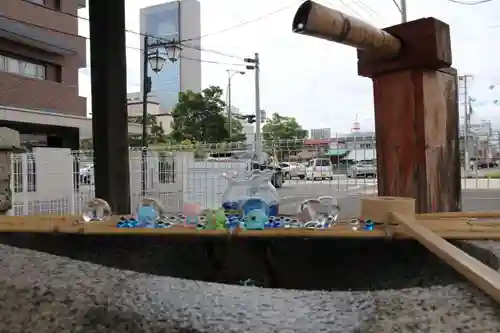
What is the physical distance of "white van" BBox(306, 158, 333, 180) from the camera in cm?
496

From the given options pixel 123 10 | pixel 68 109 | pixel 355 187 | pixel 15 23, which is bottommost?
pixel 355 187

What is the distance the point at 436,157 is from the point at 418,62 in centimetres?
18

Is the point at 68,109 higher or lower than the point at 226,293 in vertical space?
higher

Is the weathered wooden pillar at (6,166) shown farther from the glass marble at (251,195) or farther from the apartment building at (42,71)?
the apartment building at (42,71)

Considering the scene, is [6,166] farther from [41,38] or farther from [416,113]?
[41,38]

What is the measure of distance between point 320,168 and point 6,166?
3.62m

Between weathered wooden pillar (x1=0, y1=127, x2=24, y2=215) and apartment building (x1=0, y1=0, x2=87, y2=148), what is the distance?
8102 mm

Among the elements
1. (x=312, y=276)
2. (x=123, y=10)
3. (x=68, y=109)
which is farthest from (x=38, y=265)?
(x=68, y=109)

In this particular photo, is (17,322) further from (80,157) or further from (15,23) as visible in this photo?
(15,23)

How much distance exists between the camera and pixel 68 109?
36.5 ft

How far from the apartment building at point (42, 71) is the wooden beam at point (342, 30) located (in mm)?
9471

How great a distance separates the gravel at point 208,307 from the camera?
36 cm

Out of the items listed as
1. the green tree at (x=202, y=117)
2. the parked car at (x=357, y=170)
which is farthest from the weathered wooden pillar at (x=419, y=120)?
the green tree at (x=202, y=117)

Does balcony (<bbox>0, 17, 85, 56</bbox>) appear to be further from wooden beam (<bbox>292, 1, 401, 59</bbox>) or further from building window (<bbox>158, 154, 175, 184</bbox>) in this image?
wooden beam (<bbox>292, 1, 401, 59</bbox>)
